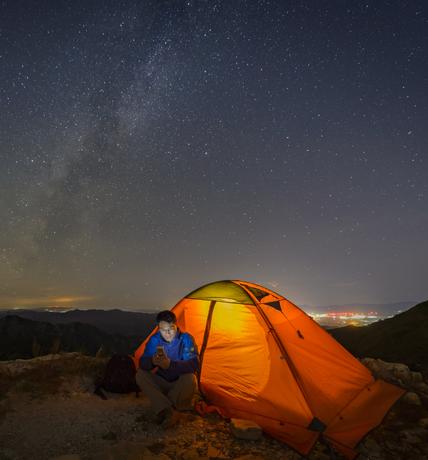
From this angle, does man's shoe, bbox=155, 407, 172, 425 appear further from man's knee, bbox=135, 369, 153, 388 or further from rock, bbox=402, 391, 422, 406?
rock, bbox=402, 391, 422, 406

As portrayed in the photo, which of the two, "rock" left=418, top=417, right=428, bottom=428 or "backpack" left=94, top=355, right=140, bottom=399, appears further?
"backpack" left=94, top=355, right=140, bottom=399

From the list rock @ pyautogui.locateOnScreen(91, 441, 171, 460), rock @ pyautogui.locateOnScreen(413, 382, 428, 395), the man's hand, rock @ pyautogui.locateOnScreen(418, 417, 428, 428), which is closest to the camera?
rock @ pyautogui.locateOnScreen(91, 441, 171, 460)

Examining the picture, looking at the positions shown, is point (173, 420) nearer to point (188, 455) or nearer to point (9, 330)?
point (188, 455)

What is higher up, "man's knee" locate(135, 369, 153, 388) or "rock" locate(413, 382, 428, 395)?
"man's knee" locate(135, 369, 153, 388)

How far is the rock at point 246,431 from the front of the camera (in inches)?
183

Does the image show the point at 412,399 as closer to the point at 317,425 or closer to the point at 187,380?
the point at 317,425

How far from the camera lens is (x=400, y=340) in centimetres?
1052

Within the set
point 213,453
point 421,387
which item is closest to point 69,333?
point 421,387

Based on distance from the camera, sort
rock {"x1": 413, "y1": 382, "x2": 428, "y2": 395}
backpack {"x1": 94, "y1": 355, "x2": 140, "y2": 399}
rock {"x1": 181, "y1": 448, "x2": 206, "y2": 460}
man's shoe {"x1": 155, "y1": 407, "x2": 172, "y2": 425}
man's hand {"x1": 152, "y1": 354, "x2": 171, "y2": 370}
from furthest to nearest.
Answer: rock {"x1": 413, "y1": 382, "x2": 428, "y2": 395}
backpack {"x1": 94, "y1": 355, "x2": 140, "y2": 399}
man's hand {"x1": 152, "y1": 354, "x2": 171, "y2": 370}
man's shoe {"x1": 155, "y1": 407, "x2": 172, "y2": 425}
rock {"x1": 181, "y1": 448, "x2": 206, "y2": 460}

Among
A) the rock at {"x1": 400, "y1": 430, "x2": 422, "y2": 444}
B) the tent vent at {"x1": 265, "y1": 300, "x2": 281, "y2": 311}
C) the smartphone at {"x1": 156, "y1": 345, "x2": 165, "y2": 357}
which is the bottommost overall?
the rock at {"x1": 400, "y1": 430, "x2": 422, "y2": 444}

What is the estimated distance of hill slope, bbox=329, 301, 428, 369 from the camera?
921 cm

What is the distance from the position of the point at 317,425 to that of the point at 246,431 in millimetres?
1052


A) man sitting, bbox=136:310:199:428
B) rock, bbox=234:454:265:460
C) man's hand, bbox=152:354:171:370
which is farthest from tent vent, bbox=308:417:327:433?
man's hand, bbox=152:354:171:370

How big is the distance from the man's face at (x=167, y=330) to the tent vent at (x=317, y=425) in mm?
2584
